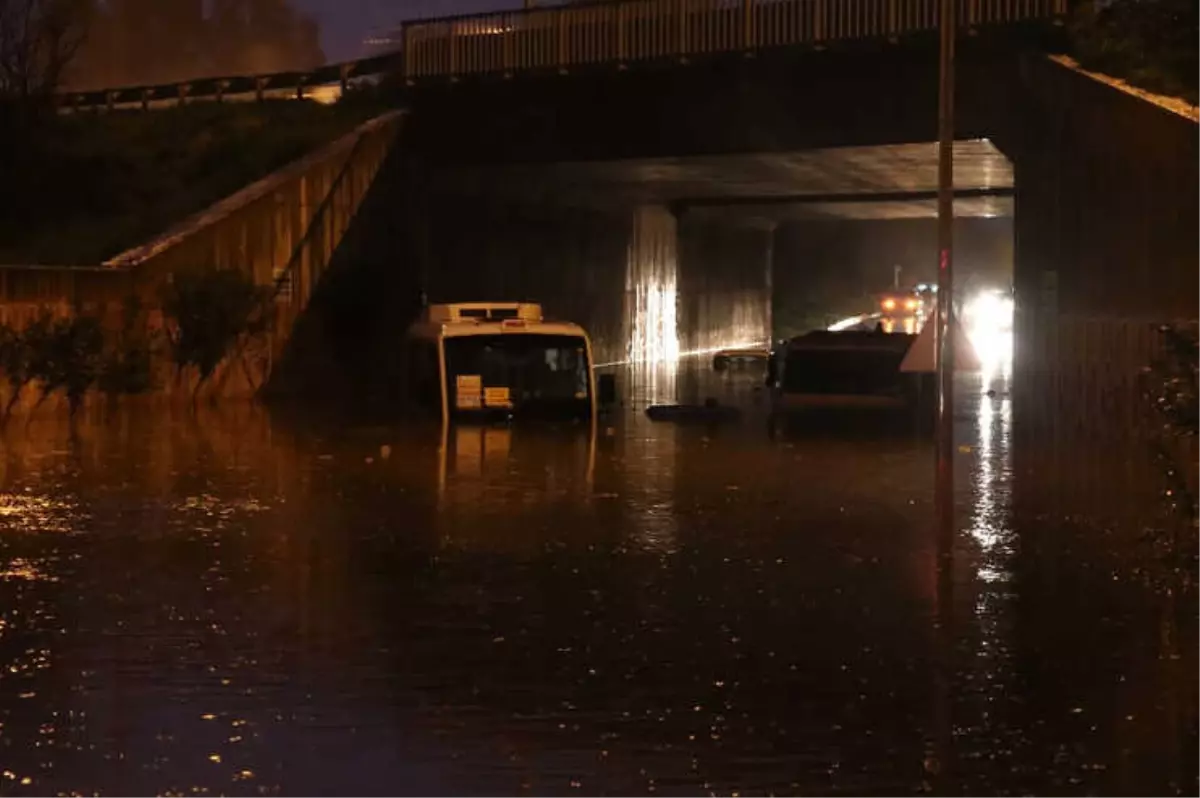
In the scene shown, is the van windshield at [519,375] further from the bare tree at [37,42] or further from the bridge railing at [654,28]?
the bare tree at [37,42]

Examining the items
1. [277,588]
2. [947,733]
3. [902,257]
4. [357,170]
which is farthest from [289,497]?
[902,257]

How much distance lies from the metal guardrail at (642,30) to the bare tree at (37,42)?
648cm

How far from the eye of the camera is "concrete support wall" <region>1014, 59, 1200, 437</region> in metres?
28.4

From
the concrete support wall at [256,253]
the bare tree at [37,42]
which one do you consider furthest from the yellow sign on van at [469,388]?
the bare tree at [37,42]

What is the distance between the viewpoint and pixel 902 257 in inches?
3063

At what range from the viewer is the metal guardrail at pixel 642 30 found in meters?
34.4

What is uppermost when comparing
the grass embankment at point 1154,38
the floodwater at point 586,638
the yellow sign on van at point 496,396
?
the grass embankment at point 1154,38

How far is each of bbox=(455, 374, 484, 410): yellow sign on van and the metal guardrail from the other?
9840 millimetres

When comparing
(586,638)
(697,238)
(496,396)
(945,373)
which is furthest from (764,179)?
(586,638)

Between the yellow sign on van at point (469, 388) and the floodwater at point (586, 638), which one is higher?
the yellow sign on van at point (469, 388)

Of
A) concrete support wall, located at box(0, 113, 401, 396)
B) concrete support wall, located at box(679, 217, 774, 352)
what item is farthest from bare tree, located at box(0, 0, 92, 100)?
concrete support wall, located at box(679, 217, 774, 352)

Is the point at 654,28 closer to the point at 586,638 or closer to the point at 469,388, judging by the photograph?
the point at 469,388

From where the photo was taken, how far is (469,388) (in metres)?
31.1

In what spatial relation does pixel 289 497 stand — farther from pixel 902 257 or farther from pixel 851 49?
pixel 902 257
